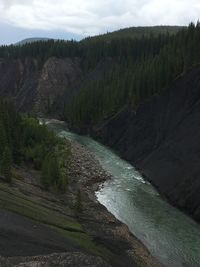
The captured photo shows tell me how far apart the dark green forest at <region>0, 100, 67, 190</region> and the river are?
7.68 m

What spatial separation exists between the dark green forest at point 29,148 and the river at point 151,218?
7.68 meters

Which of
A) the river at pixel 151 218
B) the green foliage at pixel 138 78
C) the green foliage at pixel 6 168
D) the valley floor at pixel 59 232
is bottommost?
the river at pixel 151 218

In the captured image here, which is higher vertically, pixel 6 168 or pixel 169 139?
pixel 169 139

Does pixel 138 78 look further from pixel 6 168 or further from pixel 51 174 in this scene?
pixel 6 168

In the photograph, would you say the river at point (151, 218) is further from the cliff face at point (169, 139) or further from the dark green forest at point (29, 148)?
the dark green forest at point (29, 148)

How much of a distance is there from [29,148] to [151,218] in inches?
1193

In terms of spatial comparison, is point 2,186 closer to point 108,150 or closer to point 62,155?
point 62,155

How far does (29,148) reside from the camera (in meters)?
79.3

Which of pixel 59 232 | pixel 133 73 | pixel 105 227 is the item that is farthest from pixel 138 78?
pixel 59 232

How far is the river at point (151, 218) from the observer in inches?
1826

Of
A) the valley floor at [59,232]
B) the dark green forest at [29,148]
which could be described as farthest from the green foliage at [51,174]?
the valley floor at [59,232]

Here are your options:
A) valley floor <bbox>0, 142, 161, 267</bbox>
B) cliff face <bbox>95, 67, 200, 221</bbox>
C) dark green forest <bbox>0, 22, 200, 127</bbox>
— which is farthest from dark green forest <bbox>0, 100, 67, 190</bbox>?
dark green forest <bbox>0, 22, 200, 127</bbox>

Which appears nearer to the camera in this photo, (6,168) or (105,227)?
(105,227)

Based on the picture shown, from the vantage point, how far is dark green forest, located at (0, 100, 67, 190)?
209 ft
